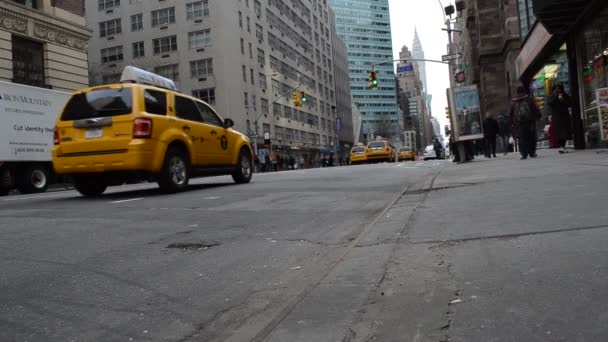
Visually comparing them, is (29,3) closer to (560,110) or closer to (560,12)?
(560,12)

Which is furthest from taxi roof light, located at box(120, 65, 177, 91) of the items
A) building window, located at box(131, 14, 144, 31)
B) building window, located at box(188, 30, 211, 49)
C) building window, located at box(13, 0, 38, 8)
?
building window, located at box(131, 14, 144, 31)

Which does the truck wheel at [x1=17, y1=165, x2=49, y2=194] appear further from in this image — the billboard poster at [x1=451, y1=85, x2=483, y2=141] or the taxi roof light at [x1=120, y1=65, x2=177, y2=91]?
the billboard poster at [x1=451, y1=85, x2=483, y2=141]

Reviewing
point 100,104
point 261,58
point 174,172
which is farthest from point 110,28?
point 174,172

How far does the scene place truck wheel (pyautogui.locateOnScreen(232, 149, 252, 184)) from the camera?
12867 millimetres

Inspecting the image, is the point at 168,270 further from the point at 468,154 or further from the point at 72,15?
the point at 72,15

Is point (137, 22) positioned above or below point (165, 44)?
above

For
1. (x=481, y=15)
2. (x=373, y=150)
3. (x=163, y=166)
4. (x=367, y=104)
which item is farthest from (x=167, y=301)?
(x=367, y=104)

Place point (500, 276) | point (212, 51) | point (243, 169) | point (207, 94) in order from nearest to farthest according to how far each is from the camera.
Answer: point (500, 276), point (243, 169), point (212, 51), point (207, 94)

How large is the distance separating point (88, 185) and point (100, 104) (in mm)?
1918

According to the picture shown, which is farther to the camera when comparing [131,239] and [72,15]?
[72,15]

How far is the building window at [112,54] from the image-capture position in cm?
6241

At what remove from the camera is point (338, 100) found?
4402 inches

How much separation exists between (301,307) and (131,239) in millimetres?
2848

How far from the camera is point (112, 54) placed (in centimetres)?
6294
